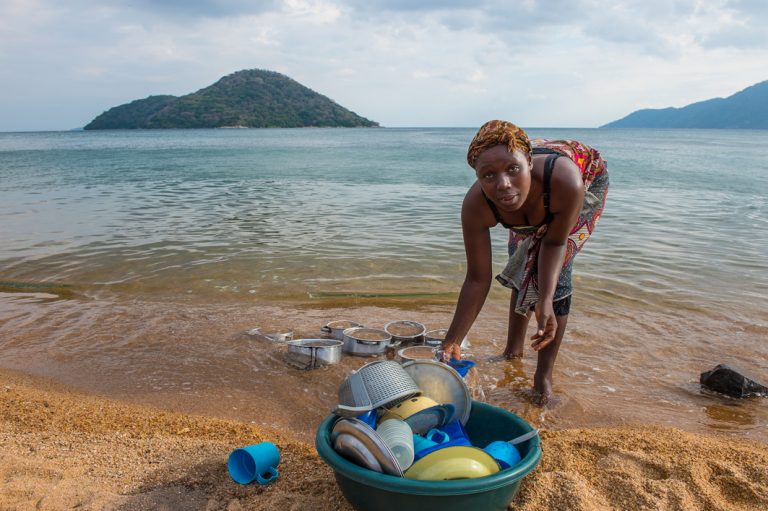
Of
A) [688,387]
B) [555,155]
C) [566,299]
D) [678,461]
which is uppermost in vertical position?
[555,155]

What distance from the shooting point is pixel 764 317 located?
5.96 metres

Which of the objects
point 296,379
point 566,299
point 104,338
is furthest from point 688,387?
point 104,338

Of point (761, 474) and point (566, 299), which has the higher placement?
point (566, 299)

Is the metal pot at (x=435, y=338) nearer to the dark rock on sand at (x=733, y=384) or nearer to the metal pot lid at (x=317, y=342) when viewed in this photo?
the metal pot lid at (x=317, y=342)

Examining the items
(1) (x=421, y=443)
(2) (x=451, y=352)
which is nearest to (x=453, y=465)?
(1) (x=421, y=443)

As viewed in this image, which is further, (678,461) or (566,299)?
(566,299)

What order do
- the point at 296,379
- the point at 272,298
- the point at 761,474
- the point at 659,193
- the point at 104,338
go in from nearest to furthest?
the point at 761,474 → the point at 296,379 → the point at 104,338 → the point at 272,298 → the point at 659,193

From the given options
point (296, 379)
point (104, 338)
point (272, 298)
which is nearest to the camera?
point (296, 379)

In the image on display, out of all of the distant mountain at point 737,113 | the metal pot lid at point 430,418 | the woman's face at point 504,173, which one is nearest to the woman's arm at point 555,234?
the woman's face at point 504,173

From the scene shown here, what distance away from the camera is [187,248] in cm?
905

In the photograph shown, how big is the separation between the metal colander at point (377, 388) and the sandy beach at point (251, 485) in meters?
0.49

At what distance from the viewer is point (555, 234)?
3.16m

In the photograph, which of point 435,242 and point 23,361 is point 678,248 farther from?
point 23,361

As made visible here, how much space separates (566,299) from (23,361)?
14.4ft
